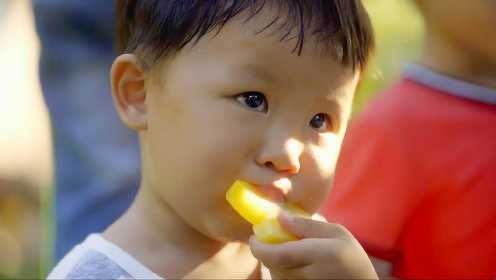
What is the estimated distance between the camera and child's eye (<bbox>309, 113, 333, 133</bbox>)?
1172 millimetres

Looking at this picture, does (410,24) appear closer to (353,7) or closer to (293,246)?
(353,7)

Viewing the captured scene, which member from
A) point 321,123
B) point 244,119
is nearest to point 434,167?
point 321,123

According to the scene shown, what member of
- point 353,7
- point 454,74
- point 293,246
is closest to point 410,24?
point 454,74

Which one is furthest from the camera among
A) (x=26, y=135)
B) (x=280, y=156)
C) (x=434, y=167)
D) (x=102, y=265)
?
(x=26, y=135)

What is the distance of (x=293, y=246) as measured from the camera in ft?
3.26

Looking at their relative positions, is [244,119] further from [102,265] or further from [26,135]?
[26,135]

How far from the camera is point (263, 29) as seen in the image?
1.12 meters

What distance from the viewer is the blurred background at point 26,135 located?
67.6 inches

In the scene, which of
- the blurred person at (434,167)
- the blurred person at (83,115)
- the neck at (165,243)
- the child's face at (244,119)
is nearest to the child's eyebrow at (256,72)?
the child's face at (244,119)

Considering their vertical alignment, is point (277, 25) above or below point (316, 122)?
above

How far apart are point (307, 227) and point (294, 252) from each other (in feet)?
0.11

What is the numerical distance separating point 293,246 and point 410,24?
106cm

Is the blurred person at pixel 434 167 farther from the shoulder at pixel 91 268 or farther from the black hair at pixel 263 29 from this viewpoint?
the shoulder at pixel 91 268

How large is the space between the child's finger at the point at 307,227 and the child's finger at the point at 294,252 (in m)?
0.01
